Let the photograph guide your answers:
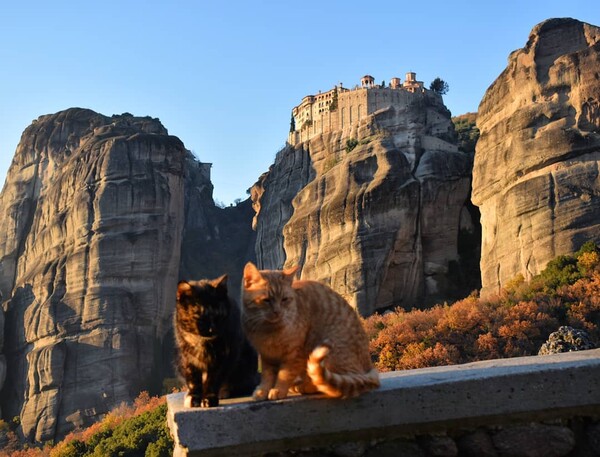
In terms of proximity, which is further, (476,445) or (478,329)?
(478,329)

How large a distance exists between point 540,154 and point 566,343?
1387 centimetres

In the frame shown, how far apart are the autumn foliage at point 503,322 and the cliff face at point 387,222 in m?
8.08

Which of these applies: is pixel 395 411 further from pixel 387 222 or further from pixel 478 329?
pixel 387 222

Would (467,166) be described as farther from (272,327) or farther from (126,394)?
(272,327)

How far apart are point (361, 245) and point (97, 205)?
653 inches

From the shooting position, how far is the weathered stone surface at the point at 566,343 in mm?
14570

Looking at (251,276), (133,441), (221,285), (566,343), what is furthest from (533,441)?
(133,441)

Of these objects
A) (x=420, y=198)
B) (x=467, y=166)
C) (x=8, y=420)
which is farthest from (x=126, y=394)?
(x=467, y=166)

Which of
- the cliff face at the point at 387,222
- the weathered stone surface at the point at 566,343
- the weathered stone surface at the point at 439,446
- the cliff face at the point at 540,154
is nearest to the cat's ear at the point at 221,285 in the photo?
the weathered stone surface at the point at 439,446

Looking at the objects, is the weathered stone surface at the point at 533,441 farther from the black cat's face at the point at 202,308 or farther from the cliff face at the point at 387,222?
the cliff face at the point at 387,222

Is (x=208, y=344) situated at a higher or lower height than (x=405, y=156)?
lower

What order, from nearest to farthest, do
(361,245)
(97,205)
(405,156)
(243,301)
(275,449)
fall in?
(275,449), (243,301), (361,245), (405,156), (97,205)

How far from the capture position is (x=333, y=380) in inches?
140

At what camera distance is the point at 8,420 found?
3872cm
